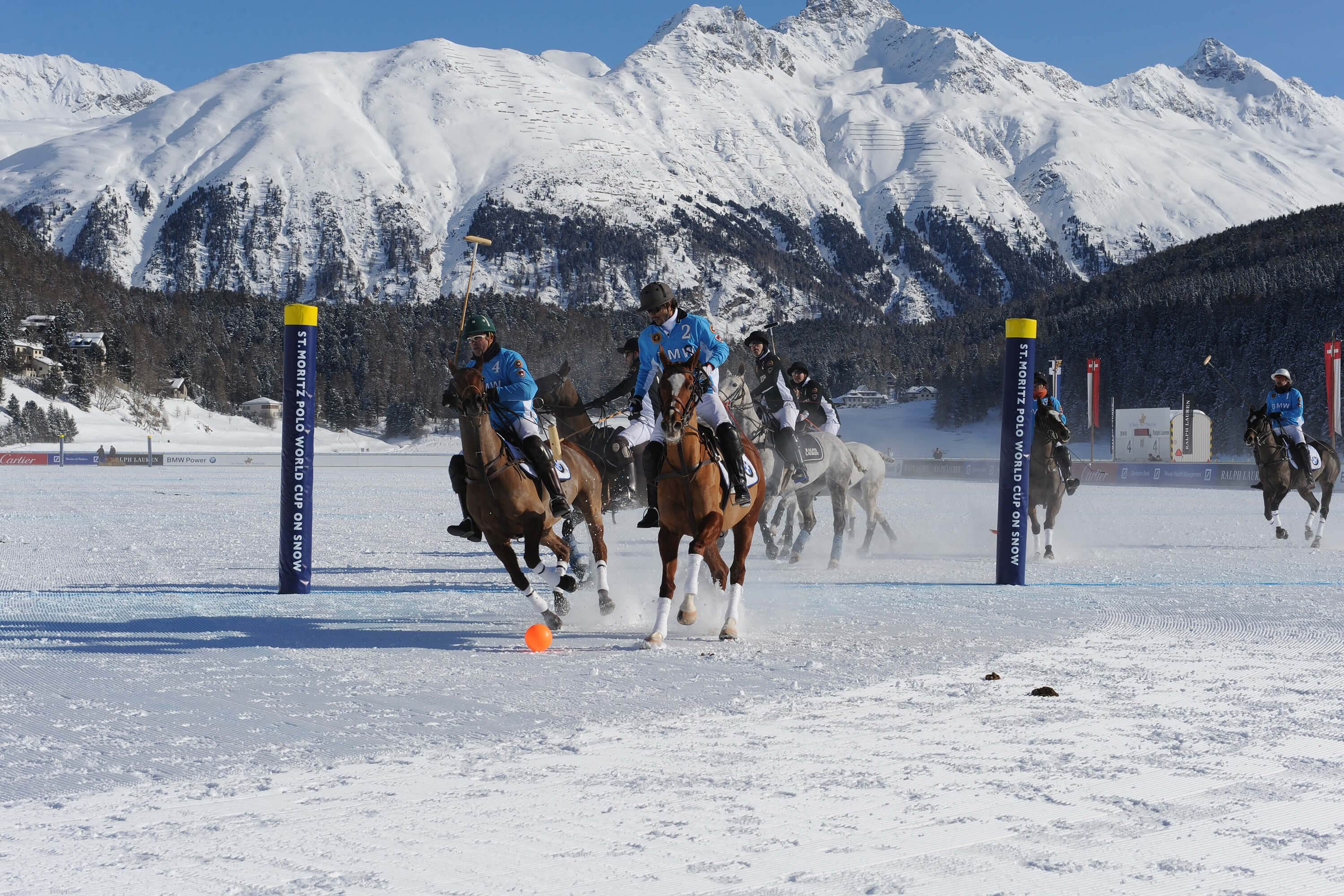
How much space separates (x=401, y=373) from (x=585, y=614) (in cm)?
13058

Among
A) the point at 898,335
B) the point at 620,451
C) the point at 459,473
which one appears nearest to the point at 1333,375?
the point at 620,451

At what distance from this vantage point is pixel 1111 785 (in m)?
4.34

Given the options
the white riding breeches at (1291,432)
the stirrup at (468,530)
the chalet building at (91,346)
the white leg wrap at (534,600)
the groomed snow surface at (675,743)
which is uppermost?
the chalet building at (91,346)

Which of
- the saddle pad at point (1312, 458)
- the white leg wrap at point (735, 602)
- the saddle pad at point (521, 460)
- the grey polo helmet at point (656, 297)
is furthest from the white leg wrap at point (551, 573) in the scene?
the saddle pad at point (1312, 458)

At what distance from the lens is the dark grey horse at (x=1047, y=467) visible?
14.4m

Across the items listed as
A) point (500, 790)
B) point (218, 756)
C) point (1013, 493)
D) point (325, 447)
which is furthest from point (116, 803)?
point (325, 447)

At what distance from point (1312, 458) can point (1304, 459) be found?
145 millimetres

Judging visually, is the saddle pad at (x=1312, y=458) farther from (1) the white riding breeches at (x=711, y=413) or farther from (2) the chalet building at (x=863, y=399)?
(2) the chalet building at (x=863, y=399)

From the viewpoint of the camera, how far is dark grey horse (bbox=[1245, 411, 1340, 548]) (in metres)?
15.9

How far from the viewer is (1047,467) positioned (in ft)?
47.6

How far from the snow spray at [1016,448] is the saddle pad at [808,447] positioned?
287 centimetres

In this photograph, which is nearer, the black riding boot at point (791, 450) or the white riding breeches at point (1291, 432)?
the black riding boot at point (791, 450)

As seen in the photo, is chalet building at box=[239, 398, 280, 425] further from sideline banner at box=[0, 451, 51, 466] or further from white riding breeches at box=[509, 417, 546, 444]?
white riding breeches at box=[509, 417, 546, 444]

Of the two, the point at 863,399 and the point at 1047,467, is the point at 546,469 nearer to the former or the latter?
the point at 1047,467
